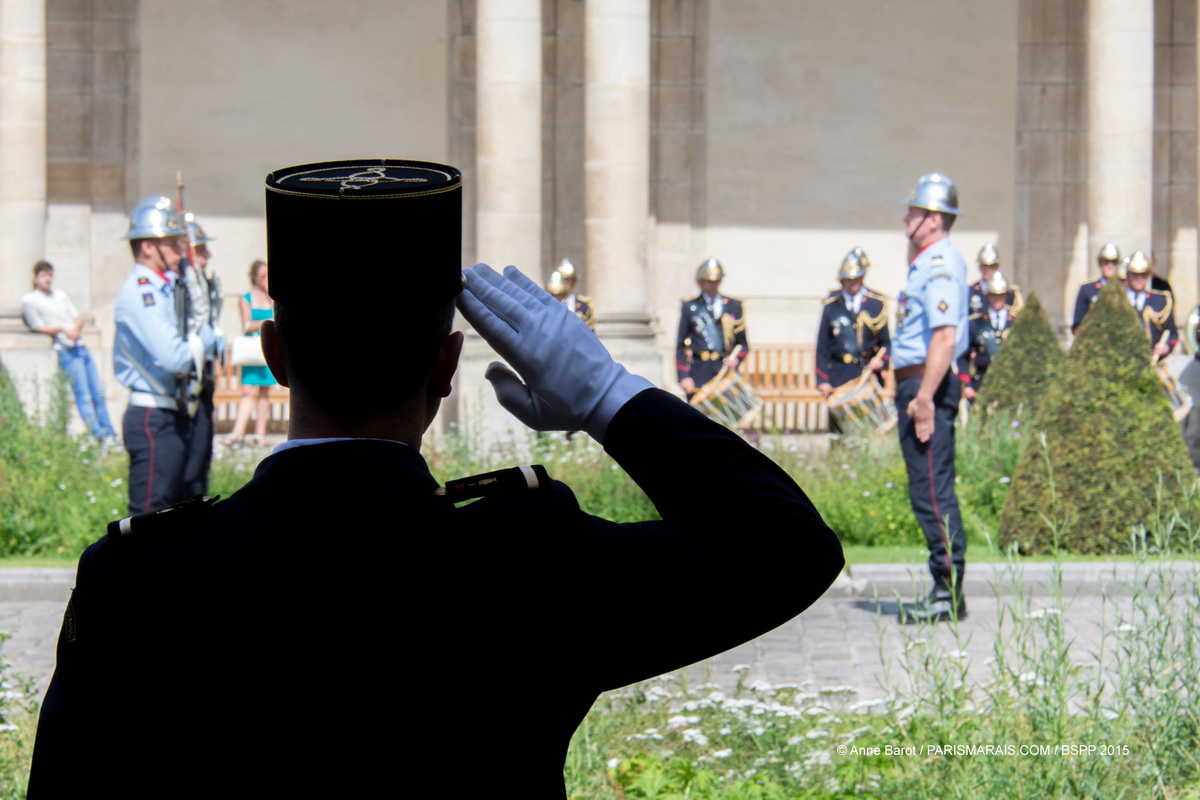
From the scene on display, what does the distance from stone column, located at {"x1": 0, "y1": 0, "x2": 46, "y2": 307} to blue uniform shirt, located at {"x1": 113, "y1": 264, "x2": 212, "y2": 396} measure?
9.40 metres

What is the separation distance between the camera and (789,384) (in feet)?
59.8

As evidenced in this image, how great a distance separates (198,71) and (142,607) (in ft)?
60.5

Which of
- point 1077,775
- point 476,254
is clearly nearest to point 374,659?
point 1077,775

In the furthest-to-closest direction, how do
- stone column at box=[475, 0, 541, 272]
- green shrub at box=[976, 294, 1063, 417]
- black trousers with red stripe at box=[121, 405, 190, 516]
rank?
stone column at box=[475, 0, 541, 272] < green shrub at box=[976, 294, 1063, 417] < black trousers with red stripe at box=[121, 405, 190, 516]

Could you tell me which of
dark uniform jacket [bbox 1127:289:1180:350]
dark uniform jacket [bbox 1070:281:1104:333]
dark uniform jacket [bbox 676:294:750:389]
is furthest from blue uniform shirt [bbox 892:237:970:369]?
dark uniform jacket [bbox 1070:281:1104:333]

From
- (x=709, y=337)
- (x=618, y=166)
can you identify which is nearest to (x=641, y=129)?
(x=618, y=166)

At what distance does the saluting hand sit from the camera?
7.34 meters

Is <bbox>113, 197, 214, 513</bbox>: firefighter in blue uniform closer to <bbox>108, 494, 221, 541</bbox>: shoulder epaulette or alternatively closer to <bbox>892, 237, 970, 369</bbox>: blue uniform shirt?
<bbox>892, 237, 970, 369</bbox>: blue uniform shirt

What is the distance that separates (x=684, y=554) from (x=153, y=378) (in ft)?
21.3

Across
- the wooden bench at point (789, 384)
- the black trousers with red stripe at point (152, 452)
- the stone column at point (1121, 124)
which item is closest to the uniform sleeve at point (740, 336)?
the wooden bench at point (789, 384)

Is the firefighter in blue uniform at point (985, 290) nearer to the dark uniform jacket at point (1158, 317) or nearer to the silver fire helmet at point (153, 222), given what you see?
the dark uniform jacket at point (1158, 317)

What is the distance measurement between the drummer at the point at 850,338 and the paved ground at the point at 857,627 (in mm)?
6592

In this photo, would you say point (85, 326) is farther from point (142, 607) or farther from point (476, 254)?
point (142, 607)

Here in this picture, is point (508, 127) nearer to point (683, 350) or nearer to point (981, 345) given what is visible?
point (683, 350)
